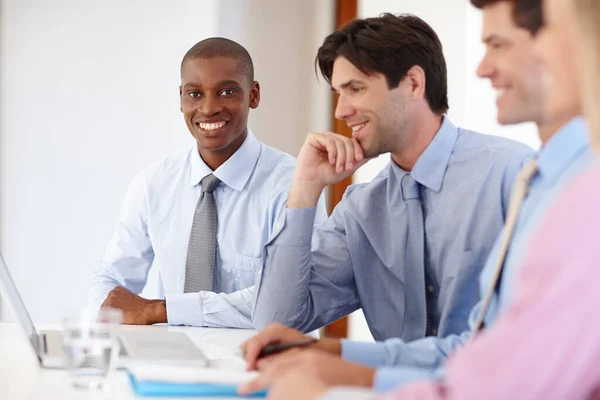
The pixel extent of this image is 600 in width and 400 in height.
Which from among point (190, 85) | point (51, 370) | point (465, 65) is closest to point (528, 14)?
point (51, 370)

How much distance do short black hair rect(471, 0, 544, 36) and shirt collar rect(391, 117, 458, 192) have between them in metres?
0.77

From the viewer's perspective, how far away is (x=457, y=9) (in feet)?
12.1

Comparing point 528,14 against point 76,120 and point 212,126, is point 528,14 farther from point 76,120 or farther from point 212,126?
A: point 76,120

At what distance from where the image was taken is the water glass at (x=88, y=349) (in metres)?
1.26

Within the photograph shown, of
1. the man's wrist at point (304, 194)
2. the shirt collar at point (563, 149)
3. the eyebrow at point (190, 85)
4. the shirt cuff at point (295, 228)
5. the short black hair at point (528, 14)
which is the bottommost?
the shirt cuff at point (295, 228)

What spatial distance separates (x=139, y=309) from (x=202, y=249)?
0.48m

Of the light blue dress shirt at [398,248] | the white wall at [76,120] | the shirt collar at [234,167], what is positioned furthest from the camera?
the white wall at [76,120]

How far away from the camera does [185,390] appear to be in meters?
1.17

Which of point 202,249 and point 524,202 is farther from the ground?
point 524,202

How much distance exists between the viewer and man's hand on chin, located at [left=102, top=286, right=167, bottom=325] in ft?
6.90

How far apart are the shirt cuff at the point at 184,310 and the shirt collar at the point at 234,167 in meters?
0.61

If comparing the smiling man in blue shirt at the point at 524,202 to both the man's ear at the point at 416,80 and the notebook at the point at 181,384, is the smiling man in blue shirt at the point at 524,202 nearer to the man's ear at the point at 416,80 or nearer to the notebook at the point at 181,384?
the notebook at the point at 181,384

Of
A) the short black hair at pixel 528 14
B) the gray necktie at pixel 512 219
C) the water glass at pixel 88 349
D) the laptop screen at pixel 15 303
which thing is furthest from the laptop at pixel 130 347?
the short black hair at pixel 528 14

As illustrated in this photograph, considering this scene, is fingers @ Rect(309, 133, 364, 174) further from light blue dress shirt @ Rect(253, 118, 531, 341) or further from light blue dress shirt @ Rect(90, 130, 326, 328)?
light blue dress shirt @ Rect(90, 130, 326, 328)
